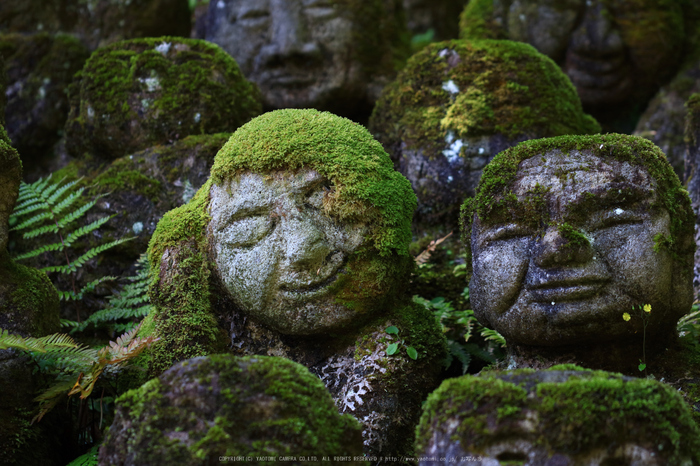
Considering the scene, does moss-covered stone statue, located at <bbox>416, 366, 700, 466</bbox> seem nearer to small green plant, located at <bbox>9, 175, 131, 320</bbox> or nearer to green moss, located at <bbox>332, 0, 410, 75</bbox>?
small green plant, located at <bbox>9, 175, 131, 320</bbox>

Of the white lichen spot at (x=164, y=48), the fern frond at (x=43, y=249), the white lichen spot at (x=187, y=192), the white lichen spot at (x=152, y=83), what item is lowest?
the fern frond at (x=43, y=249)

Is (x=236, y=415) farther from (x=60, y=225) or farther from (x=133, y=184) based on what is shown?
(x=133, y=184)

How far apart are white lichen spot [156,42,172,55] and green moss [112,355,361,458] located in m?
4.05

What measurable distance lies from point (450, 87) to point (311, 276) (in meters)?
2.80

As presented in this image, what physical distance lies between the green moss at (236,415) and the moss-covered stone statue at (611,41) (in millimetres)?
5643

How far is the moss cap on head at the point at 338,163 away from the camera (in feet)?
12.0

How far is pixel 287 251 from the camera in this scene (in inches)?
140

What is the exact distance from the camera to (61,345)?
10.7ft

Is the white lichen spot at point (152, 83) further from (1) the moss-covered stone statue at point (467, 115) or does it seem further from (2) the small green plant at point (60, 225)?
(1) the moss-covered stone statue at point (467, 115)

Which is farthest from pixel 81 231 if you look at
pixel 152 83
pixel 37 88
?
pixel 37 88

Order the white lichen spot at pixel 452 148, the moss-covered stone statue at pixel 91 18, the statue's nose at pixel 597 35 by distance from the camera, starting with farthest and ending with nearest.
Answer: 1. the moss-covered stone statue at pixel 91 18
2. the statue's nose at pixel 597 35
3. the white lichen spot at pixel 452 148

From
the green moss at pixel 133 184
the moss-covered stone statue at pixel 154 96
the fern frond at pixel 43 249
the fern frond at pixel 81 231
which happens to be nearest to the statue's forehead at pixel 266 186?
the fern frond at pixel 81 231

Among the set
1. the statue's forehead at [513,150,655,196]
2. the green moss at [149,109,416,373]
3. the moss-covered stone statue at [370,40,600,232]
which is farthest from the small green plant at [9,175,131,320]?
the statue's forehead at [513,150,655,196]

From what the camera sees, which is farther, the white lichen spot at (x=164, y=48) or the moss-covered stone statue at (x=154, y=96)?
the white lichen spot at (x=164, y=48)
